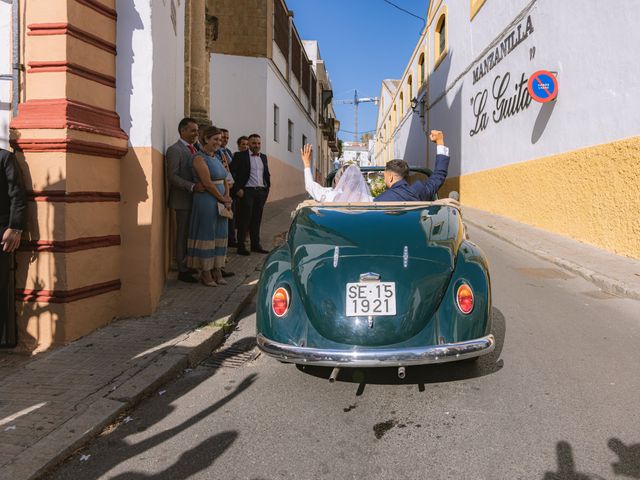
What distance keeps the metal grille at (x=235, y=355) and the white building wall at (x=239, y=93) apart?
41.1 feet

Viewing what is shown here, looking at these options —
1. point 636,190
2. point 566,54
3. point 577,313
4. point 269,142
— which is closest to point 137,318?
point 577,313

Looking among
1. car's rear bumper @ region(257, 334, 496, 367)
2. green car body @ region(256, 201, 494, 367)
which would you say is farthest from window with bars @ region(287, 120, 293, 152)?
car's rear bumper @ region(257, 334, 496, 367)

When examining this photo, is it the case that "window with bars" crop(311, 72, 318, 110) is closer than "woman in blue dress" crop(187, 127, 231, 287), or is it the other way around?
"woman in blue dress" crop(187, 127, 231, 287)

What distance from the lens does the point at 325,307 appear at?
2984 mm

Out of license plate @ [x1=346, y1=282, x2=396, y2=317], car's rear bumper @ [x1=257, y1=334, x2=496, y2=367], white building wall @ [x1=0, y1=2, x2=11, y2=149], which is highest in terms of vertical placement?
white building wall @ [x1=0, y1=2, x2=11, y2=149]

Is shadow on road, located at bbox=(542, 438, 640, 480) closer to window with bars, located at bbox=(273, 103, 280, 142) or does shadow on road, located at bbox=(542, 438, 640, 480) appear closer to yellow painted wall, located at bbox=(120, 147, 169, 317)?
yellow painted wall, located at bbox=(120, 147, 169, 317)

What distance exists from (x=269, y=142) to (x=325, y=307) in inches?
564

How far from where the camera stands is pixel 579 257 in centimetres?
743

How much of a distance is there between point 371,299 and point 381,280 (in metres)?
0.14

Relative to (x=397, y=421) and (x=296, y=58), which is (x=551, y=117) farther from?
(x=296, y=58)

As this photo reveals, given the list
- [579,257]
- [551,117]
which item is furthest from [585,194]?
[551,117]

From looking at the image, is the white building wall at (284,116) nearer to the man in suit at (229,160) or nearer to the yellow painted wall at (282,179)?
the yellow painted wall at (282,179)

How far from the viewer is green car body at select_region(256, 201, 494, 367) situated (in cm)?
285

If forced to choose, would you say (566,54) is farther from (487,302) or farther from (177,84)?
(487,302)
